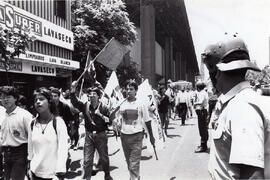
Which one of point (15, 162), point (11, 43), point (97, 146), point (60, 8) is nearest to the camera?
point (15, 162)

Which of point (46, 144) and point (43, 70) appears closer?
point (46, 144)

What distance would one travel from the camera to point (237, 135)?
154 cm

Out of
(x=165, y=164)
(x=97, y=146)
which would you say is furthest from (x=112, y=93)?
(x=97, y=146)

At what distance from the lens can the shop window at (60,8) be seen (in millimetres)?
18344

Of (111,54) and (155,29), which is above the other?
(155,29)

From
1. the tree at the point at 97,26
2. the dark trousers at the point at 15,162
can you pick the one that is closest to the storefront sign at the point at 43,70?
the tree at the point at 97,26

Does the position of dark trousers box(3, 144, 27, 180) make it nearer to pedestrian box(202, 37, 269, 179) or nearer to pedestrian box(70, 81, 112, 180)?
pedestrian box(70, 81, 112, 180)

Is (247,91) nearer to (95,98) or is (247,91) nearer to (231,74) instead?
(231,74)

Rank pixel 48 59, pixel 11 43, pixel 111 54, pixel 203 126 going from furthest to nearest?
pixel 48 59, pixel 111 54, pixel 203 126, pixel 11 43

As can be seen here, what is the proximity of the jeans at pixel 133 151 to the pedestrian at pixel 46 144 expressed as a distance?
2.04m

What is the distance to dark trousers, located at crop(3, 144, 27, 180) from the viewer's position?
4379 millimetres

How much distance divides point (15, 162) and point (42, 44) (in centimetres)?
1239

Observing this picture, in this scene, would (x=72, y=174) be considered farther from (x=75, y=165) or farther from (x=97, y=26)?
(x=97, y=26)

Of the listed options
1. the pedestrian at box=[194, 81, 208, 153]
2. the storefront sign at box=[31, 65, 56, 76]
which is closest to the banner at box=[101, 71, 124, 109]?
the pedestrian at box=[194, 81, 208, 153]
